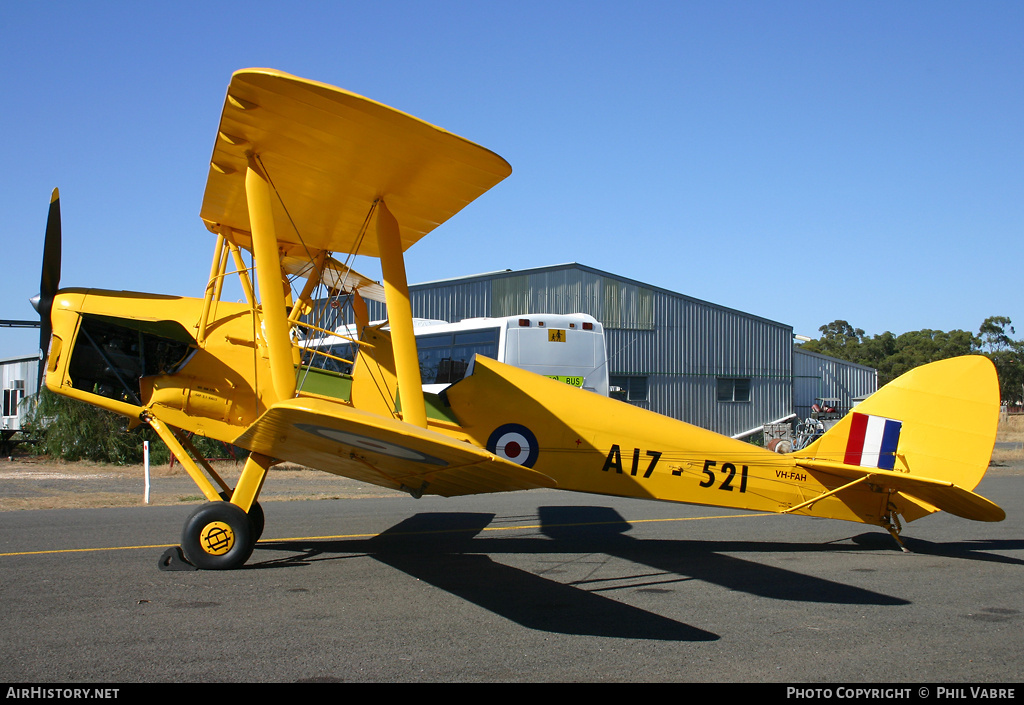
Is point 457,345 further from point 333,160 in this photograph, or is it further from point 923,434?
point 923,434

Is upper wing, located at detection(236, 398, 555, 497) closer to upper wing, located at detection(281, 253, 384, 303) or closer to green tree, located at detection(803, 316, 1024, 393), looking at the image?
upper wing, located at detection(281, 253, 384, 303)

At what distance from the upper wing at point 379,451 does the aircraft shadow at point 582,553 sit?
0.89m

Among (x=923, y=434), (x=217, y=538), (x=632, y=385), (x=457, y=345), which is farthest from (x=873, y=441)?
(x=632, y=385)

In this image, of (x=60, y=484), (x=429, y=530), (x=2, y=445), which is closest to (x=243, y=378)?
(x=429, y=530)

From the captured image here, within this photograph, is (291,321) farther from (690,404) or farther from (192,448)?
(690,404)

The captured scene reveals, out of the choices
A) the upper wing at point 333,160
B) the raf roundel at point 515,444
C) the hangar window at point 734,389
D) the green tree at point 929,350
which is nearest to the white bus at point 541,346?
the upper wing at point 333,160

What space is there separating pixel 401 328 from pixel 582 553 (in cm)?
338

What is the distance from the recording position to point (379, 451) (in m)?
5.25

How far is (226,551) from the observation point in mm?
6445

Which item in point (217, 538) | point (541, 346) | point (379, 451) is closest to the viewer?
point (379, 451)

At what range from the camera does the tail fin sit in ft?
24.3

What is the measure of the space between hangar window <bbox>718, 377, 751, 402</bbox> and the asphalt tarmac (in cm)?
2232

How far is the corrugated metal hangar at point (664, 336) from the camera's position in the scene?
27.9 m

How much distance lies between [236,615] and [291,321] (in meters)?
2.93
